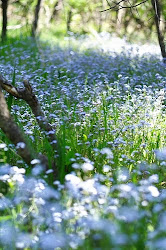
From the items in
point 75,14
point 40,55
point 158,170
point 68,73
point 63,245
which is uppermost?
point 75,14

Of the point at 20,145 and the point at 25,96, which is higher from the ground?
the point at 25,96

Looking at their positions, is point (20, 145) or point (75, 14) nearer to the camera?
point (20, 145)

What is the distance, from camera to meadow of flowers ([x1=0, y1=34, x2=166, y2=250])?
2254 mm

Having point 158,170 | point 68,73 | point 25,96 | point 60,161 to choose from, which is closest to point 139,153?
point 158,170

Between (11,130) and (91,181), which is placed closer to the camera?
(91,181)

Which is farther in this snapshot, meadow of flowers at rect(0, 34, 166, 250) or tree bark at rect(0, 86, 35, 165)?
tree bark at rect(0, 86, 35, 165)

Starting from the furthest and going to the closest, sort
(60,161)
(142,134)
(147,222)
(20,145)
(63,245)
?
(142,134) < (60,161) < (20,145) < (147,222) < (63,245)

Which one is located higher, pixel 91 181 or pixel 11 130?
pixel 11 130

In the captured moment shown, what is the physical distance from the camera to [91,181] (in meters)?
2.36

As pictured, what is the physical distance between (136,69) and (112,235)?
5626mm

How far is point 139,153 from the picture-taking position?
393 cm

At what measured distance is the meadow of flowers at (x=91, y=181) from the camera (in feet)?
7.39

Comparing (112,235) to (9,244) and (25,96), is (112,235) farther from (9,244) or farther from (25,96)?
(25,96)

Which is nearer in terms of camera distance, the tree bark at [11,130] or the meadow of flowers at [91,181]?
the meadow of flowers at [91,181]
